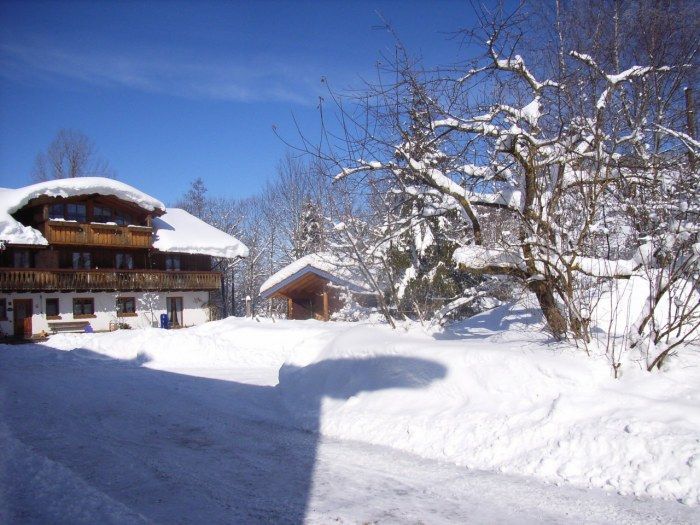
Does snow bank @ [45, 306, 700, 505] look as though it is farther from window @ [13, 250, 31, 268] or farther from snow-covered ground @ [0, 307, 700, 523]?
window @ [13, 250, 31, 268]

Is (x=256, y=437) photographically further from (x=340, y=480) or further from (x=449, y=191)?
(x=449, y=191)

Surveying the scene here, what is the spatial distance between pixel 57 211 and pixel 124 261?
5.10 m

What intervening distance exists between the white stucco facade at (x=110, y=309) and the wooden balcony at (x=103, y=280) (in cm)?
83

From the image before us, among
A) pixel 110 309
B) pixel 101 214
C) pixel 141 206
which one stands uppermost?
pixel 141 206

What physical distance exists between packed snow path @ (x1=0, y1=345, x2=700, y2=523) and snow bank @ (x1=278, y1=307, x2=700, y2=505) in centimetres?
28

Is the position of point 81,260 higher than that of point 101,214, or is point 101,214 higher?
point 101,214

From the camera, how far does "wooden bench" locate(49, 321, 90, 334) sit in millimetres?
31203

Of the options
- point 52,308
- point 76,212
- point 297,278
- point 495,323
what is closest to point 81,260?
point 76,212

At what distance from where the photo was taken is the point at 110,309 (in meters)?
33.7

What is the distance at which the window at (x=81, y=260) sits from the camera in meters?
33.4

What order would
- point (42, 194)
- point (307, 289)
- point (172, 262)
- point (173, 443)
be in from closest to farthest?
point (173, 443) → point (307, 289) → point (42, 194) → point (172, 262)

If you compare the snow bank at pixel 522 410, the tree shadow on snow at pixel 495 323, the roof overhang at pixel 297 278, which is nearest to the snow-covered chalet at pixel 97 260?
the roof overhang at pixel 297 278

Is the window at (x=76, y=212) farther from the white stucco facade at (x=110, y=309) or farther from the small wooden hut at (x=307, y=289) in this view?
the small wooden hut at (x=307, y=289)

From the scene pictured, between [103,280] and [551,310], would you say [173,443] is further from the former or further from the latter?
[103,280]
